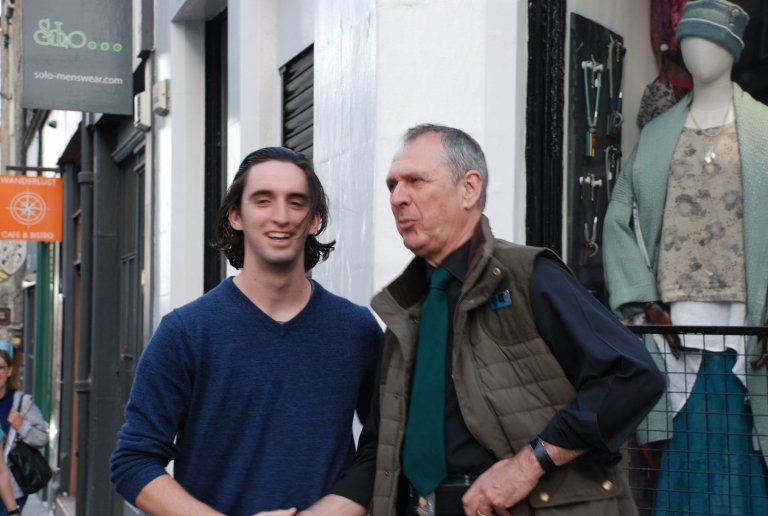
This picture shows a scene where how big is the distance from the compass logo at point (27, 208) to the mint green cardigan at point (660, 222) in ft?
36.0

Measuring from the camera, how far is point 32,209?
14117 mm

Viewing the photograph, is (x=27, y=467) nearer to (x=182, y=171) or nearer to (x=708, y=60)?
(x=182, y=171)

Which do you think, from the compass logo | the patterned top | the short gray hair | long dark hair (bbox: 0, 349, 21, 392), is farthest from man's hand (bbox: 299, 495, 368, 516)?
the compass logo

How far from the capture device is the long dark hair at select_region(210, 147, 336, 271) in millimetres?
2941

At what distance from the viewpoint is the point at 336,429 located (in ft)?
9.45

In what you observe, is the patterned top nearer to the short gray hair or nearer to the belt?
the short gray hair

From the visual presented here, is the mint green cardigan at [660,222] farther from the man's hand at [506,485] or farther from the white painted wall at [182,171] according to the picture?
the white painted wall at [182,171]

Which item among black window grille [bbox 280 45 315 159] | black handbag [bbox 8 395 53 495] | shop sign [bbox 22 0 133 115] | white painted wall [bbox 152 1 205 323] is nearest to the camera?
black window grille [bbox 280 45 315 159]

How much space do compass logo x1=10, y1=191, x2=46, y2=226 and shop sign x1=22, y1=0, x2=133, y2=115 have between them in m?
5.17

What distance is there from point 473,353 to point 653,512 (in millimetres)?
1831

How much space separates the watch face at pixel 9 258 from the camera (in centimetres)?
1748

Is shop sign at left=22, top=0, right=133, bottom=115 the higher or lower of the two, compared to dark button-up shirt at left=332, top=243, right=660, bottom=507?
higher

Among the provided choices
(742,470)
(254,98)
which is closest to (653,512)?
(742,470)

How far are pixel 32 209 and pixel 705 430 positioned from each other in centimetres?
1161
